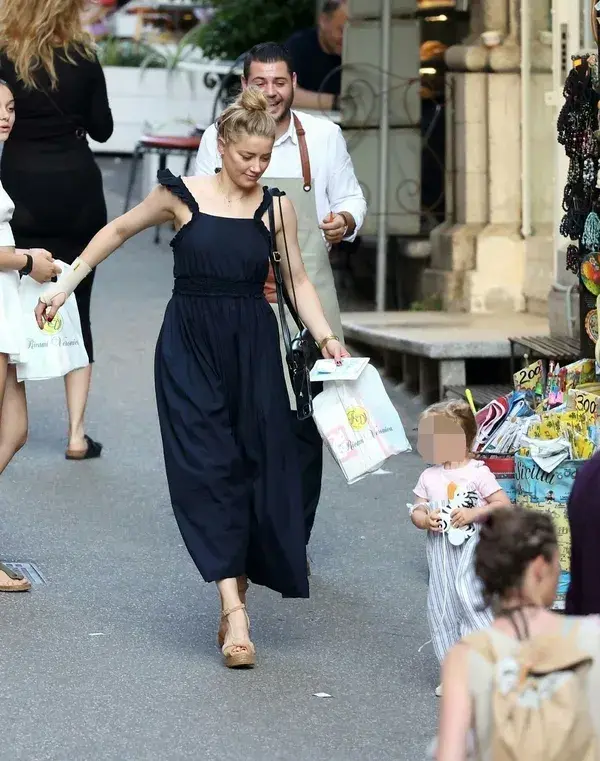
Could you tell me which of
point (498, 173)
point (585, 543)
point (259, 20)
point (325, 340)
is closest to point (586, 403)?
point (325, 340)

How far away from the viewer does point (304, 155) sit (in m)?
6.61

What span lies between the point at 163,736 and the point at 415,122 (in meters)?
7.70

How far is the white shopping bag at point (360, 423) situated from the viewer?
5.64 m

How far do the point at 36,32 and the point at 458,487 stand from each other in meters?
3.71

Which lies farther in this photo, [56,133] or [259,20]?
[259,20]

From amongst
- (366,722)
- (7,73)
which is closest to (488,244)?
(7,73)

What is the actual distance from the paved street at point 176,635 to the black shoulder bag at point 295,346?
83 cm

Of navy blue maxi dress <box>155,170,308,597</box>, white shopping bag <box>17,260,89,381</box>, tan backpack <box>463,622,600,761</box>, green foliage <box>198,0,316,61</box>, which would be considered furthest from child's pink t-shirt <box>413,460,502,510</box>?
green foliage <box>198,0,316,61</box>

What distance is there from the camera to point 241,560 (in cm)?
570

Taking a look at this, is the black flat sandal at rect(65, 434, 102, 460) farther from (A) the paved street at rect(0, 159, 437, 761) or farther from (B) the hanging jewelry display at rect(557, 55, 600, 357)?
(B) the hanging jewelry display at rect(557, 55, 600, 357)

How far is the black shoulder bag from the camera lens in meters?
5.81

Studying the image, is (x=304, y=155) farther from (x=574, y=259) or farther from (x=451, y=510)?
(x=451, y=510)

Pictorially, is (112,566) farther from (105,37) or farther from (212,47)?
(105,37)

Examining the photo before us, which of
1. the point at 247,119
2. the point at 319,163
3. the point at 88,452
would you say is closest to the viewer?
the point at 247,119
